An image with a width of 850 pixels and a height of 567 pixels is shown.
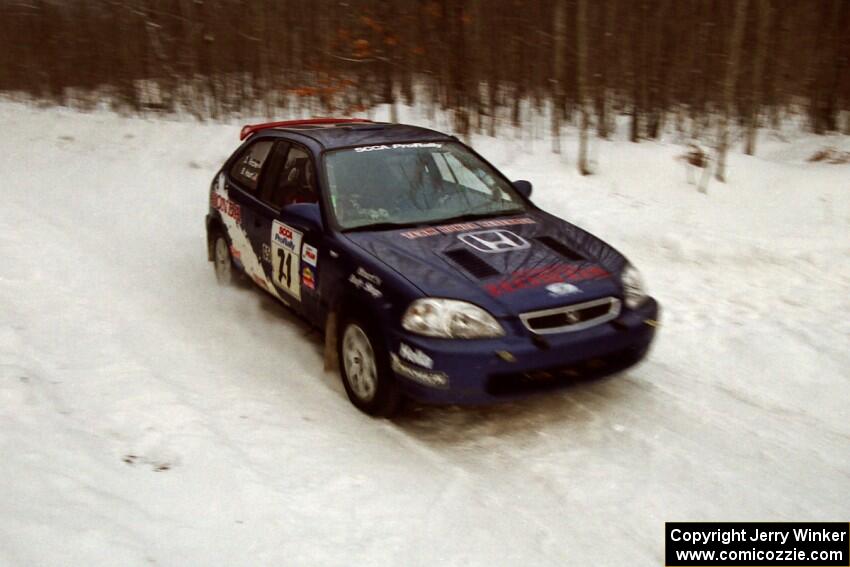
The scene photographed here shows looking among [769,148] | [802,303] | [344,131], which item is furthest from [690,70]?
[344,131]

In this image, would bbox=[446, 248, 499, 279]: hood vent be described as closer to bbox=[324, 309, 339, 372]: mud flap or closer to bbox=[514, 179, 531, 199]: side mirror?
bbox=[324, 309, 339, 372]: mud flap

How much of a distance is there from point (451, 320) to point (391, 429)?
2.70 ft

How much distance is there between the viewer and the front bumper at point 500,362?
4211 mm

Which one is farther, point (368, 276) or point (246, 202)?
point (246, 202)

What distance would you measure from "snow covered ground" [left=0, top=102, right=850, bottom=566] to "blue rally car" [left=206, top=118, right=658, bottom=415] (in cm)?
41

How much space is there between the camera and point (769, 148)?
37.8 ft

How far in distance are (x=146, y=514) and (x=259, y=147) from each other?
148 inches

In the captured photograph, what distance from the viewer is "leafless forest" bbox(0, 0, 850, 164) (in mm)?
11703

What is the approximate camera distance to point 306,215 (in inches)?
207

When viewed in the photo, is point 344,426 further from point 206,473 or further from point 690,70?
point 690,70

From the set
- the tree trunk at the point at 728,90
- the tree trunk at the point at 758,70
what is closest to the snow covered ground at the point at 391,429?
the tree trunk at the point at 728,90

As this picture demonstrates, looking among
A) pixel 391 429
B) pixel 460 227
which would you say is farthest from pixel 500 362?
pixel 460 227

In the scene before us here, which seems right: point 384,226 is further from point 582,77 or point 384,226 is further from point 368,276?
point 582,77
